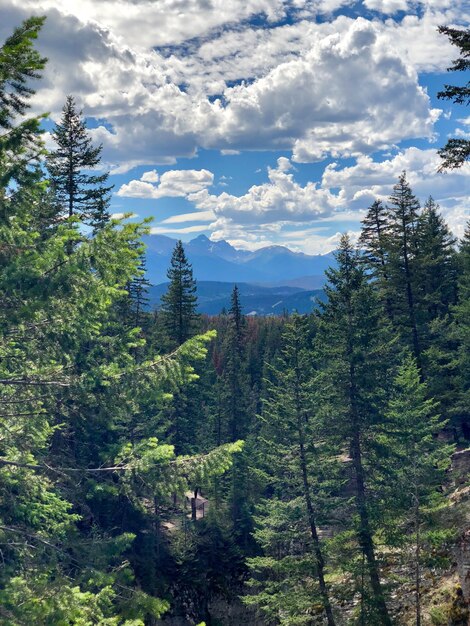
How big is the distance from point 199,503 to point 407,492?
29744 millimetres

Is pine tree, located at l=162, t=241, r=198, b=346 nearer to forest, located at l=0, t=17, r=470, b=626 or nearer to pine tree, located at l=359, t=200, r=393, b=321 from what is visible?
forest, located at l=0, t=17, r=470, b=626

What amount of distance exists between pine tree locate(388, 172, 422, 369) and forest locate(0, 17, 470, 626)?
15cm

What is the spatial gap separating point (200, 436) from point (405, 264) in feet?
67.7

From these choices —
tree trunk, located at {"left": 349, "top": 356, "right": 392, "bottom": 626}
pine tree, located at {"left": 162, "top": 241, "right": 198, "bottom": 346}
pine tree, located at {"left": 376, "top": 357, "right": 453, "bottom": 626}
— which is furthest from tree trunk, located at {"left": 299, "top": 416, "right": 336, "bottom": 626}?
pine tree, located at {"left": 162, "top": 241, "right": 198, "bottom": 346}

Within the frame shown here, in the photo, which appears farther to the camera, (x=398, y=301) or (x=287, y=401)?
(x=398, y=301)

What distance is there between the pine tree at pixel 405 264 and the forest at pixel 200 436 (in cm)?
15

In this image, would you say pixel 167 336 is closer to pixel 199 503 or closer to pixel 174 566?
pixel 174 566

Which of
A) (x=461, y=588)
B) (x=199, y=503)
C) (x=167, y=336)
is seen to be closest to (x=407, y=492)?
(x=461, y=588)

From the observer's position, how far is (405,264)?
3036cm

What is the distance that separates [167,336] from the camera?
3541 centimetres

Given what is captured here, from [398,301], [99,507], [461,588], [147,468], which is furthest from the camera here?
[398,301]

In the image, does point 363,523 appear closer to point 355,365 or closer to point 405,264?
point 355,365

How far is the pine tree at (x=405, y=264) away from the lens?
30.1 metres

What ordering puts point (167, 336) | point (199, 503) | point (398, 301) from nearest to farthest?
point (398, 301), point (167, 336), point (199, 503)
